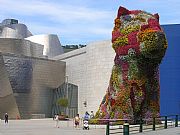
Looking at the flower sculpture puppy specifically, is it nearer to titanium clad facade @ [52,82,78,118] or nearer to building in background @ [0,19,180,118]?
building in background @ [0,19,180,118]

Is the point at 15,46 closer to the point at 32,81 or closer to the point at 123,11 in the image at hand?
the point at 32,81

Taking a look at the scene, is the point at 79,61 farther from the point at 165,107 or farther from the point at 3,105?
the point at 165,107

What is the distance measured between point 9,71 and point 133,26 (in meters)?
36.8

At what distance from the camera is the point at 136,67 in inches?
905

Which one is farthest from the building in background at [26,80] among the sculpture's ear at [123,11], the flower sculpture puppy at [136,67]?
the sculpture's ear at [123,11]

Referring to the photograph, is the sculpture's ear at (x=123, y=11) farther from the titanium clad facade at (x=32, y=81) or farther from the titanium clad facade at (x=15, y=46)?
the titanium clad facade at (x=15, y=46)

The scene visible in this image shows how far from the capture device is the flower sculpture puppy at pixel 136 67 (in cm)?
2244

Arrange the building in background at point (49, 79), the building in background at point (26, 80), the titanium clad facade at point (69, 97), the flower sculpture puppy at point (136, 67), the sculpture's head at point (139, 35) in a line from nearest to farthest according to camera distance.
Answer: the sculpture's head at point (139, 35) → the flower sculpture puppy at point (136, 67) → the building in background at point (49, 79) → the building in background at point (26, 80) → the titanium clad facade at point (69, 97)

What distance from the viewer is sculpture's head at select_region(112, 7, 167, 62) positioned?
22.2m

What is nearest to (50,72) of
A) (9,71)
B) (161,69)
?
(9,71)

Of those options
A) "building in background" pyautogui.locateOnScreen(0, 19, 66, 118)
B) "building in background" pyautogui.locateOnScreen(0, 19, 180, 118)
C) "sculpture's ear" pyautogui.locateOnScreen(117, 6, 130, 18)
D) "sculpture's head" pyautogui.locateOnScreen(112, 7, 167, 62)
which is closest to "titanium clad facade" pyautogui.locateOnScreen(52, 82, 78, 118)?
"building in background" pyautogui.locateOnScreen(0, 19, 180, 118)

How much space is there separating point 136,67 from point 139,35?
192 centimetres

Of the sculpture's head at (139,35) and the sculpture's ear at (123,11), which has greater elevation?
the sculpture's ear at (123,11)

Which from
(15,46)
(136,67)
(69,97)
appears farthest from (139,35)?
(15,46)
